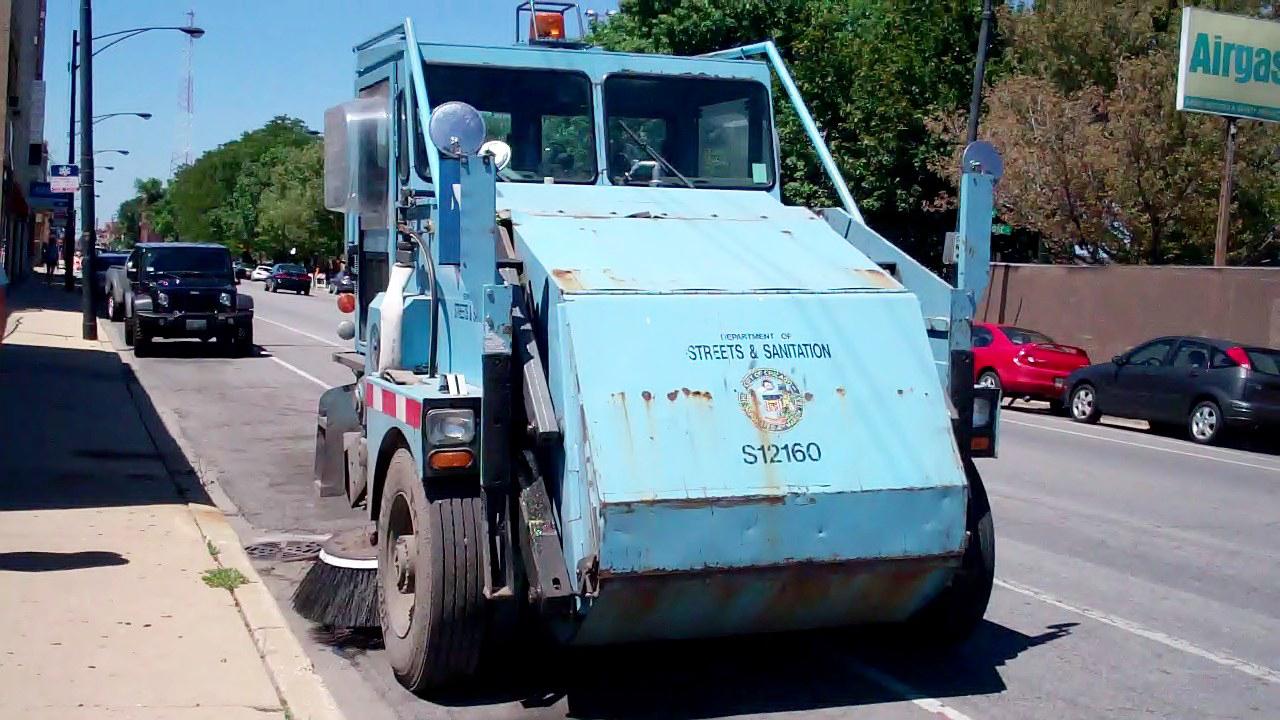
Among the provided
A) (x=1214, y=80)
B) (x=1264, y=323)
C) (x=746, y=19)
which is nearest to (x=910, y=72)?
(x=746, y=19)

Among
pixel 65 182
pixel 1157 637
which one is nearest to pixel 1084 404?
pixel 1157 637

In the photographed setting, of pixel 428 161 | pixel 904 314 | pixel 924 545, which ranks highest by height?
A: pixel 428 161

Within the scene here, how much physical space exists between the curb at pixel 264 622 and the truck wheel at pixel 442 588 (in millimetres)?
438

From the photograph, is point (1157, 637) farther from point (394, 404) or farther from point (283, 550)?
point (283, 550)

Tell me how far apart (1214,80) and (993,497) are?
51.5 feet

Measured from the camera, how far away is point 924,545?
5766 millimetres

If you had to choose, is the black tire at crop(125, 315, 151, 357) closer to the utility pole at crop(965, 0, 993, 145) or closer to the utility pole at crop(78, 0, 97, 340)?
the utility pole at crop(78, 0, 97, 340)

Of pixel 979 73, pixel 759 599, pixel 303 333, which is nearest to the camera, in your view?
pixel 759 599

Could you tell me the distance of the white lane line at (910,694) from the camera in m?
6.10

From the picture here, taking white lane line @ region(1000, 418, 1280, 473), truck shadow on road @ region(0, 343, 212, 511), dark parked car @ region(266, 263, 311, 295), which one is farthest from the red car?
dark parked car @ region(266, 263, 311, 295)

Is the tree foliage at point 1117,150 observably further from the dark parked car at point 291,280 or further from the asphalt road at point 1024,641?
the dark parked car at point 291,280

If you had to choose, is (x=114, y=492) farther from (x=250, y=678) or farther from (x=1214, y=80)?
(x=1214, y=80)

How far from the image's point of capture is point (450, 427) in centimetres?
577

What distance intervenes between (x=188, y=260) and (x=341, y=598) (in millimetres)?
20763
